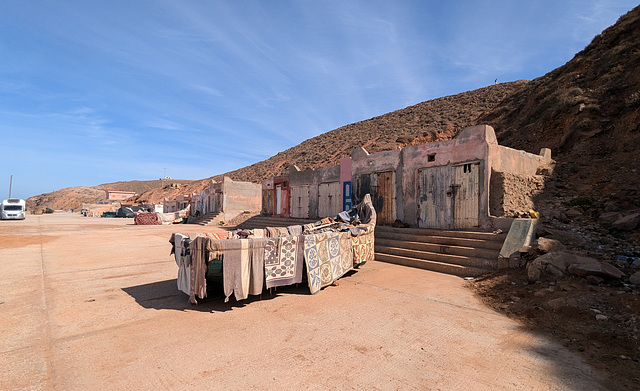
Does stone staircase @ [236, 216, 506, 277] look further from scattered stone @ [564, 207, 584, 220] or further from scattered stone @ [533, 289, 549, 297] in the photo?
scattered stone @ [564, 207, 584, 220]

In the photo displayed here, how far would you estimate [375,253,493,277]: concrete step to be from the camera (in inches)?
272

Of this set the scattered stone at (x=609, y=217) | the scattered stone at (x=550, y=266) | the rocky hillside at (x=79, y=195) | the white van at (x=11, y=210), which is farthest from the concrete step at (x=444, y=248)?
the rocky hillside at (x=79, y=195)

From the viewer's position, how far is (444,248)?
8.17 meters

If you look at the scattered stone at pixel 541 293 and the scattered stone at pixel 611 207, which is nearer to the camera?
the scattered stone at pixel 541 293

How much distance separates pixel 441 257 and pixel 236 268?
547 cm

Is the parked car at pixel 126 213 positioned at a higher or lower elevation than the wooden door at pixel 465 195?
lower

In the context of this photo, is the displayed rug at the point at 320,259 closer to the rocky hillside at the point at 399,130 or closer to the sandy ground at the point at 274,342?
the sandy ground at the point at 274,342

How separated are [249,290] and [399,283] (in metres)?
3.14

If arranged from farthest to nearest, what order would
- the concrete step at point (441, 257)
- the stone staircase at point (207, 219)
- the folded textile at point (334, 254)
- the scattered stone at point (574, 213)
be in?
the stone staircase at point (207, 219) < the scattered stone at point (574, 213) < the concrete step at point (441, 257) < the folded textile at point (334, 254)

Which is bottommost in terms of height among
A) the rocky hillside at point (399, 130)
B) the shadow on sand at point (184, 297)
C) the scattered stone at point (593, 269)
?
the shadow on sand at point (184, 297)

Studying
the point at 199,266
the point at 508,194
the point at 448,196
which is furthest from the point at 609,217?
the point at 199,266

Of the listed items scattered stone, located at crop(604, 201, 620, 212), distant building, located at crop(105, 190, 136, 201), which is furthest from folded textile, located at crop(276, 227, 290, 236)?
distant building, located at crop(105, 190, 136, 201)

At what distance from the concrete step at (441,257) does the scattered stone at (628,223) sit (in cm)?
298

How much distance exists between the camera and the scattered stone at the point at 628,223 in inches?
270
